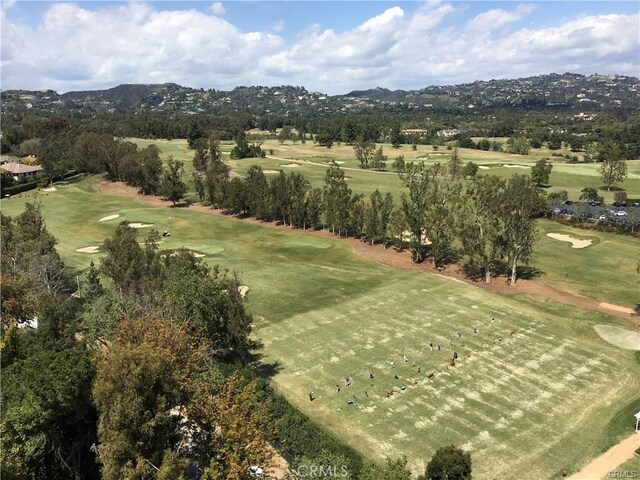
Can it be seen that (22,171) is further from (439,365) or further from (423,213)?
(439,365)

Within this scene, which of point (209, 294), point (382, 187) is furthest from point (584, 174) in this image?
point (209, 294)

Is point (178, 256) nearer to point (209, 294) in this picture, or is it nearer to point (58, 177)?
point (209, 294)

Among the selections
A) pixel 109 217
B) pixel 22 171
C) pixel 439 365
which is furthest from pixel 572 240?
pixel 22 171

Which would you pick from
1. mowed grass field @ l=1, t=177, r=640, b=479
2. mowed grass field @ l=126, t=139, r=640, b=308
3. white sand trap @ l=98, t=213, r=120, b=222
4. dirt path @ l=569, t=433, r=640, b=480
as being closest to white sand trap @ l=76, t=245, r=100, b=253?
mowed grass field @ l=1, t=177, r=640, b=479

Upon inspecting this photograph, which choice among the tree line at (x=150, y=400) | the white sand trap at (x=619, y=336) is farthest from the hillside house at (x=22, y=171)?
the white sand trap at (x=619, y=336)

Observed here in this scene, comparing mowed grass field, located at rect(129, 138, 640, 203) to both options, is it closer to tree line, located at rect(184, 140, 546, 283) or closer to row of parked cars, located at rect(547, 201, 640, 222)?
row of parked cars, located at rect(547, 201, 640, 222)

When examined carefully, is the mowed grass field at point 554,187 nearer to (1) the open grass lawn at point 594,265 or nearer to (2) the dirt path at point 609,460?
(1) the open grass lawn at point 594,265
